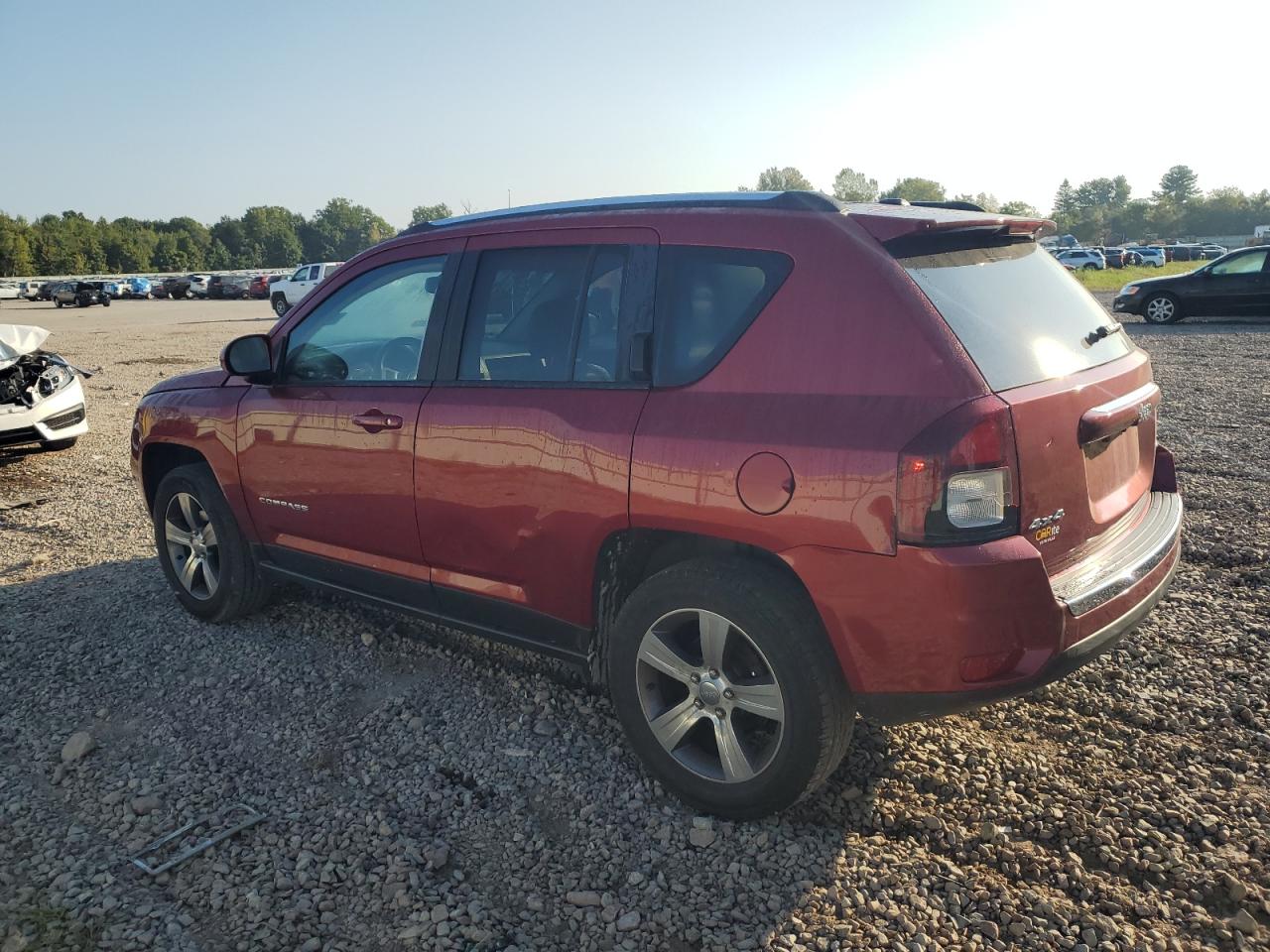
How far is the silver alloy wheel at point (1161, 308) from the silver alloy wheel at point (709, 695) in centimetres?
2007

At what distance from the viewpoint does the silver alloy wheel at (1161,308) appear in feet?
64.0

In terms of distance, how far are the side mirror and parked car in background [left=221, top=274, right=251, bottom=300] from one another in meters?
57.0

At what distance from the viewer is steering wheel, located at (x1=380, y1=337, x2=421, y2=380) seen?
3758mm

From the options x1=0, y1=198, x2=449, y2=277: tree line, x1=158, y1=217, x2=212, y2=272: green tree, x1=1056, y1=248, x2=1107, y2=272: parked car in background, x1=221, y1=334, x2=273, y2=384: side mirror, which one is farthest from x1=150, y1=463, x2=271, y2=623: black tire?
x1=158, y1=217, x2=212, y2=272: green tree

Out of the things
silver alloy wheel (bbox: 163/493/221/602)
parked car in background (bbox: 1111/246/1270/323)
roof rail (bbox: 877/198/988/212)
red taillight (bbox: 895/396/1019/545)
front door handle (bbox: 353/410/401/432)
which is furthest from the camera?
parked car in background (bbox: 1111/246/1270/323)

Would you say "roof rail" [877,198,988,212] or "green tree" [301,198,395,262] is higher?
"green tree" [301,198,395,262]

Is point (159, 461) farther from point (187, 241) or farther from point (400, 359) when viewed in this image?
point (187, 241)

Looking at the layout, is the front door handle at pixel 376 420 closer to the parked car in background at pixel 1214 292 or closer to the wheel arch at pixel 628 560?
the wheel arch at pixel 628 560

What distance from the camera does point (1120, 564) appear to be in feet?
9.52

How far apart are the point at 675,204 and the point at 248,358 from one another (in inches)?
84.1

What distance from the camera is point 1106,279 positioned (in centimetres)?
3894

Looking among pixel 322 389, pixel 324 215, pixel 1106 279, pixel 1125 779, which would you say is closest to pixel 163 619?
pixel 322 389

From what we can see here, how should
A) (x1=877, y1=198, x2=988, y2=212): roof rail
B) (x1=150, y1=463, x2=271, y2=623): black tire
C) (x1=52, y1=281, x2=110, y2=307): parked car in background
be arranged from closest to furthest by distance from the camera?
(x1=877, y1=198, x2=988, y2=212): roof rail → (x1=150, y1=463, x2=271, y2=623): black tire → (x1=52, y1=281, x2=110, y2=307): parked car in background

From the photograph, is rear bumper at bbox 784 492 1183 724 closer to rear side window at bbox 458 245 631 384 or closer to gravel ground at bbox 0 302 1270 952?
gravel ground at bbox 0 302 1270 952
